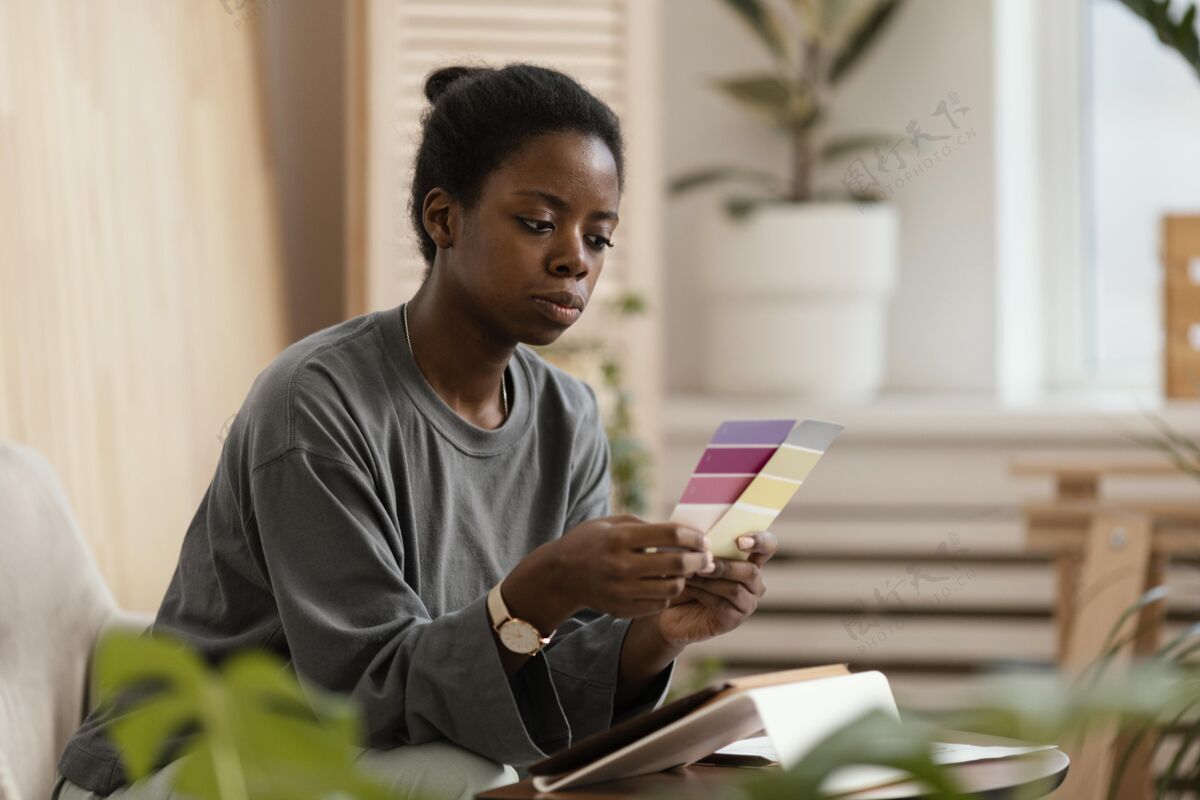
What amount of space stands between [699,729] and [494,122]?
60 centimetres

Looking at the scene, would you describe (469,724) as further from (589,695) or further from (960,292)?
(960,292)

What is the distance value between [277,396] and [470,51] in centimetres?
154

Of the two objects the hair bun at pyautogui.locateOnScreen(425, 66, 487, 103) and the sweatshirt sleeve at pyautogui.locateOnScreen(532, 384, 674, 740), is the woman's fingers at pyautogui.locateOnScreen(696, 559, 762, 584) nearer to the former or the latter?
the sweatshirt sleeve at pyautogui.locateOnScreen(532, 384, 674, 740)

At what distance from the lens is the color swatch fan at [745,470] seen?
105 cm

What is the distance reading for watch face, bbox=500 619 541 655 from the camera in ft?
3.53

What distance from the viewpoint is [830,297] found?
3.13 m

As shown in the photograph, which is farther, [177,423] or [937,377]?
[937,377]

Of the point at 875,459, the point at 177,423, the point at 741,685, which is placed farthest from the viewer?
the point at 875,459

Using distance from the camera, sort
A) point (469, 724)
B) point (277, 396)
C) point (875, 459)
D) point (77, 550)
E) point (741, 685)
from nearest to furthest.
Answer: point (741, 685), point (469, 724), point (277, 396), point (77, 550), point (875, 459)

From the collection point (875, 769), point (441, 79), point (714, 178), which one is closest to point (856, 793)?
point (875, 769)

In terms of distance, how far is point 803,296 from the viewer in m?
3.14

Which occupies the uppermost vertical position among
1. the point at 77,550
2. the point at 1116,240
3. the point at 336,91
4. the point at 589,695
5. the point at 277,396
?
the point at 336,91

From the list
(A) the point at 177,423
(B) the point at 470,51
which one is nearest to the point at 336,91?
(B) the point at 470,51

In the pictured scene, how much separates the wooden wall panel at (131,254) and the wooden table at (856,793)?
0.99 metres
